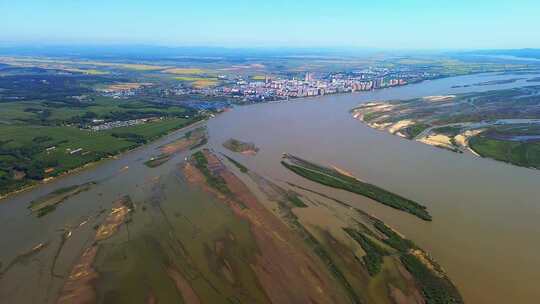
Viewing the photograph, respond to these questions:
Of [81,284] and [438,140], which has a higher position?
[81,284]

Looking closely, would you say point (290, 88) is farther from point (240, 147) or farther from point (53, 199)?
point (53, 199)

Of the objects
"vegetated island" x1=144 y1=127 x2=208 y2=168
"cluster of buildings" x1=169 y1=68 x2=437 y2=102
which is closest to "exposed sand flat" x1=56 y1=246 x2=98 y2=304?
"vegetated island" x1=144 y1=127 x2=208 y2=168

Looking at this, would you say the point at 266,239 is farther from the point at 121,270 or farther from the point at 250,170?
the point at 250,170

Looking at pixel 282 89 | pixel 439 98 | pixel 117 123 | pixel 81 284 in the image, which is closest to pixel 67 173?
pixel 81 284

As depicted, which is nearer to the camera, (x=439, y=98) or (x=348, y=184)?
(x=348, y=184)

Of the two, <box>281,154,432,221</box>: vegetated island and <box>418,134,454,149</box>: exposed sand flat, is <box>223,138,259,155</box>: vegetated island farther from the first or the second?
<box>418,134,454,149</box>: exposed sand flat
